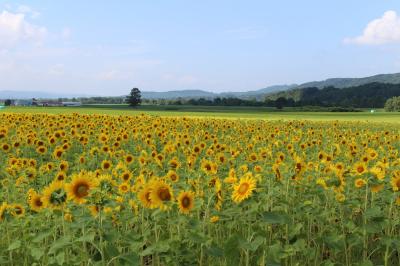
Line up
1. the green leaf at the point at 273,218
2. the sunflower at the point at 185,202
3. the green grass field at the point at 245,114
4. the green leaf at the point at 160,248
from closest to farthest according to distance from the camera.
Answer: the green leaf at the point at 160,248 → the green leaf at the point at 273,218 → the sunflower at the point at 185,202 → the green grass field at the point at 245,114

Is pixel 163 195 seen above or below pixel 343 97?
below

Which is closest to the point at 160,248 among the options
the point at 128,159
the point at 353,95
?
the point at 128,159

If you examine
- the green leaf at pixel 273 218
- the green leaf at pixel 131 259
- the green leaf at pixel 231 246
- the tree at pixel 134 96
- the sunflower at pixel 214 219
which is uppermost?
the tree at pixel 134 96

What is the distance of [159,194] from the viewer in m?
4.30

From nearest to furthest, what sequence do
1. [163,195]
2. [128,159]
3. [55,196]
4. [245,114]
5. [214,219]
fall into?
[55,196], [163,195], [214,219], [128,159], [245,114]

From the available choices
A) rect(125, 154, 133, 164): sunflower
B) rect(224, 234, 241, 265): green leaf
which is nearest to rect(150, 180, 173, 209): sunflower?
rect(224, 234, 241, 265): green leaf

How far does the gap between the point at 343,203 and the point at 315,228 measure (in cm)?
137

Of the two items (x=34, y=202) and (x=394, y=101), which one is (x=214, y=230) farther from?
(x=394, y=101)

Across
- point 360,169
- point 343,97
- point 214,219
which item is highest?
point 343,97

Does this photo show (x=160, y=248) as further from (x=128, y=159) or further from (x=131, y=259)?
(x=128, y=159)

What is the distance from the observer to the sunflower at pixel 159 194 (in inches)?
169

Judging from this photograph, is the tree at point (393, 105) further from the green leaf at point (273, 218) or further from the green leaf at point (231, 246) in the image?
the green leaf at point (231, 246)

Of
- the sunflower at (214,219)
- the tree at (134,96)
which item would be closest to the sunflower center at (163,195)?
the sunflower at (214,219)

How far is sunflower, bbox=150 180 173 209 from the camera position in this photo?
4.29 meters
